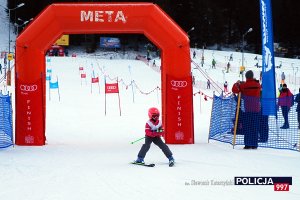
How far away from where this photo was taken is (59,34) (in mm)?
12477

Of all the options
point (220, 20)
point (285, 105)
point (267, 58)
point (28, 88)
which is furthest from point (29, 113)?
point (220, 20)

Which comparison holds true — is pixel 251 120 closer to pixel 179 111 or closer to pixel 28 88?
pixel 179 111

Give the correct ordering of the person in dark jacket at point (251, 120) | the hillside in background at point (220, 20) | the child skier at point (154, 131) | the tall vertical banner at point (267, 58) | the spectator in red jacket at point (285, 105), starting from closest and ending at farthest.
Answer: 1. the child skier at point (154, 131)
2. the person in dark jacket at point (251, 120)
3. the tall vertical banner at point (267, 58)
4. the spectator in red jacket at point (285, 105)
5. the hillside in background at point (220, 20)

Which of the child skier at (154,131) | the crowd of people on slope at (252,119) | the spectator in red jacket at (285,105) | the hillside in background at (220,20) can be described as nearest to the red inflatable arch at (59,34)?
the crowd of people on slope at (252,119)

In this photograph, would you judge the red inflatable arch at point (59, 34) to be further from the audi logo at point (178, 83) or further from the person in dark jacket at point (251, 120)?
the person in dark jacket at point (251, 120)

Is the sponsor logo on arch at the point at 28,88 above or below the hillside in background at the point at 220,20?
below

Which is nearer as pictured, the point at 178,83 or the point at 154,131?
the point at 154,131

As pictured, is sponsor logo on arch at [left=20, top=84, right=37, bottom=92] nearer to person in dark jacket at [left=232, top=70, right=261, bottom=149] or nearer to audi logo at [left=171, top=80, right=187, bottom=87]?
audi logo at [left=171, top=80, right=187, bottom=87]

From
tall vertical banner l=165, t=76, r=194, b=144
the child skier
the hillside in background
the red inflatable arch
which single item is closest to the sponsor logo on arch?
the red inflatable arch

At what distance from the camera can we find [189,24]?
74.8 m

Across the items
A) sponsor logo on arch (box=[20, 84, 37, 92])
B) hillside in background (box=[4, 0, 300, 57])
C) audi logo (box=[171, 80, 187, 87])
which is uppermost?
hillside in background (box=[4, 0, 300, 57])

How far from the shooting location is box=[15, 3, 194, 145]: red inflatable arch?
12.2 meters

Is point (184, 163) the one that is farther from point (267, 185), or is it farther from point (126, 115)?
point (126, 115)

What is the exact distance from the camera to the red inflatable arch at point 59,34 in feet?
40.1
